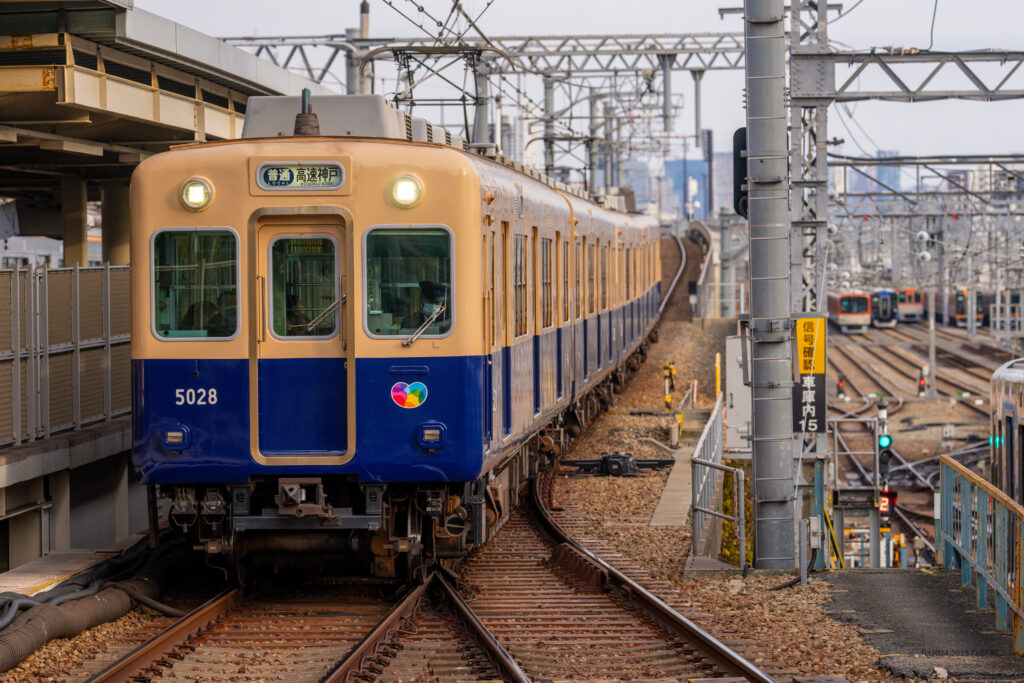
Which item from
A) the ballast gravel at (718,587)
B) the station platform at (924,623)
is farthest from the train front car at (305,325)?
the station platform at (924,623)

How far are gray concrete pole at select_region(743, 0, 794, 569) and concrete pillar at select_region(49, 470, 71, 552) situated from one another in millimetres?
5874

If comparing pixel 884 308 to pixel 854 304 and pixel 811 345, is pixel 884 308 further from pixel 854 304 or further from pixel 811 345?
pixel 811 345

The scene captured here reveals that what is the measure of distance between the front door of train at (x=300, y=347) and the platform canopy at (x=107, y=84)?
7108mm

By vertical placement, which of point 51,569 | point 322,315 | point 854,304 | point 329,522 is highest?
point 854,304

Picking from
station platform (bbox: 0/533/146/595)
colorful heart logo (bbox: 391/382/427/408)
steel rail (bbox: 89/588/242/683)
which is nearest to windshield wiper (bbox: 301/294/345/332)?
colorful heart logo (bbox: 391/382/427/408)

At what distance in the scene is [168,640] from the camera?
25.3ft

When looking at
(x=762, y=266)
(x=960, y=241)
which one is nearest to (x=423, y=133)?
(x=762, y=266)

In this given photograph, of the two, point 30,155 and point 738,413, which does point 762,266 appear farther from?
point 30,155

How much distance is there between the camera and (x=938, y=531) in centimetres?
1111

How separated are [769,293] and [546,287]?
2907mm

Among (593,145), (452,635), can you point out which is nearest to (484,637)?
(452,635)

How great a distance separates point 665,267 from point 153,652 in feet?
175

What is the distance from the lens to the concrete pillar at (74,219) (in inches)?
889

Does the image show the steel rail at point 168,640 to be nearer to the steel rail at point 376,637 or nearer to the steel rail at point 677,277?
the steel rail at point 376,637
